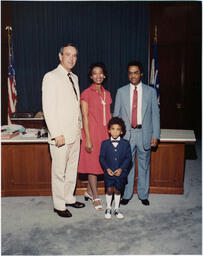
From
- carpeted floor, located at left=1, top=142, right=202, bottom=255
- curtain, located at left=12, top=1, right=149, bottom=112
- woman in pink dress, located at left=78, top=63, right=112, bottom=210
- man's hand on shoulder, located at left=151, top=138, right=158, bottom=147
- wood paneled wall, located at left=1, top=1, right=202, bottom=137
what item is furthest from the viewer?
wood paneled wall, located at left=1, top=1, right=202, bottom=137

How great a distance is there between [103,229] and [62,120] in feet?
3.72

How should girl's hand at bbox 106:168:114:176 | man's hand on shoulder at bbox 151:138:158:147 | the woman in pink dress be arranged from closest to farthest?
girl's hand at bbox 106:168:114:176 → the woman in pink dress → man's hand on shoulder at bbox 151:138:158:147

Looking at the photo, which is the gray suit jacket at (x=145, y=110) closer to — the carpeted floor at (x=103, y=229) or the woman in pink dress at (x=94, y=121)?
the woman in pink dress at (x=94, y=121)

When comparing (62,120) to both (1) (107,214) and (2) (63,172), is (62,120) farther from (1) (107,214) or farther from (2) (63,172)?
(1) (107,214)

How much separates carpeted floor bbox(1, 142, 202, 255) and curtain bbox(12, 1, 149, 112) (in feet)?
13.5

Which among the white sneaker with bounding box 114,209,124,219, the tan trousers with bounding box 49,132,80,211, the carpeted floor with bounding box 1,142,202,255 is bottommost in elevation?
the carpeted floor with bounding box 1,142,202,255

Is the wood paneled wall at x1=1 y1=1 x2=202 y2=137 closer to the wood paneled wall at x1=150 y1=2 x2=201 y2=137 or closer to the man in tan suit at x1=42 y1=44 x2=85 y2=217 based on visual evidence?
the wood paneled wall at x1=150 y1=2 x2=201 y2=137

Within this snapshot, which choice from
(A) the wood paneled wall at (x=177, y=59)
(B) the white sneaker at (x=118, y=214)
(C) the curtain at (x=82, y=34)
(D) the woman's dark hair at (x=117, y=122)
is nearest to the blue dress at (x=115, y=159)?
(D) the woman's dark hair at (x=117, y=122)

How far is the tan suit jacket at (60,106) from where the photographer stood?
2.59m

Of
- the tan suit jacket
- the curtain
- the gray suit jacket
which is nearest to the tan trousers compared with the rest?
the tan suit jacket

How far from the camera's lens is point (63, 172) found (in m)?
2.81

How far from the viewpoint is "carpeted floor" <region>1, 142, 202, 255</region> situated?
2.26 meters

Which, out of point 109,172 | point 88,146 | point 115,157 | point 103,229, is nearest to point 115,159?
point 115,157

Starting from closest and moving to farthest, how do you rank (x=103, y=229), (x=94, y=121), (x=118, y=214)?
(x=103, y=229) < (x=118, y=214) < (x=94, y=121)
